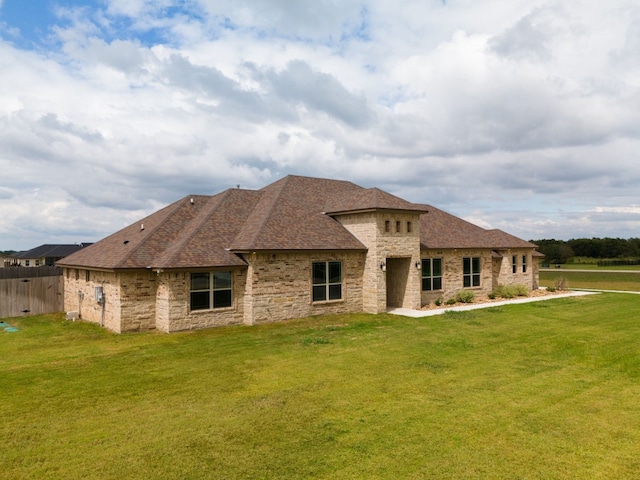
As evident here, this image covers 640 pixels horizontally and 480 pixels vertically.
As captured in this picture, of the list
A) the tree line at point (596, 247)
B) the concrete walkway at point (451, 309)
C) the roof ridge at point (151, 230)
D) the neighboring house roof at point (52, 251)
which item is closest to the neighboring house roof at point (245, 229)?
the roof ridge at point (151, 230)

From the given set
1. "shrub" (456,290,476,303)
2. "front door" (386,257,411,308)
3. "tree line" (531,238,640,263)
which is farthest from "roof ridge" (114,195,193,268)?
"tree line" (531,238,640,263)

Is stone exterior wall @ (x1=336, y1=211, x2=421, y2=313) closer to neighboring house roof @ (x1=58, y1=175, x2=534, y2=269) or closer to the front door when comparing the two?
the front door

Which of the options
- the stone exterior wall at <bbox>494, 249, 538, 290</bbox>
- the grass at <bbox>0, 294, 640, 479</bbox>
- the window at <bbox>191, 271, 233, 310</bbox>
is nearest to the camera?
the grass at <bbox>0, 294, 640, 479</bbox>

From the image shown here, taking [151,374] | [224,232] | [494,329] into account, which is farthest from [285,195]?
[151,374]

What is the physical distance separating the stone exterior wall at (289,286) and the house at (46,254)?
40.7m

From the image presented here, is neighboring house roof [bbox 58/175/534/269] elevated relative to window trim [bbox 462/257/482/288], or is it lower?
elevated

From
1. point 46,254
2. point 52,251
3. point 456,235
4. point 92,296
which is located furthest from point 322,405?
point 52,251

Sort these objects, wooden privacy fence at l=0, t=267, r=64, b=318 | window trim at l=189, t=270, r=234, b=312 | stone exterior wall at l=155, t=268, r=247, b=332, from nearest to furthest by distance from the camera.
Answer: stone exterior wall at l=155, t=268, r=247, b=332 < window trim at l=189, t=270, r=234, b=312 < wooden privacy fence at l=0, t=267, r=64, b=318

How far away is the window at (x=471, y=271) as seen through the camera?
1024 inches

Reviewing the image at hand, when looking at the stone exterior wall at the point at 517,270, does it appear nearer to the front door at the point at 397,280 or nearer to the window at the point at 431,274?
→ the window at the point at 431,274

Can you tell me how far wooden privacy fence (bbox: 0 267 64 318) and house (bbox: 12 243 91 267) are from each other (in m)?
31.7

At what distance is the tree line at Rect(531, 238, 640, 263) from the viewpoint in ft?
389

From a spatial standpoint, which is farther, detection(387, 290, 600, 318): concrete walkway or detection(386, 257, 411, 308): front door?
detection(386, 257, 411, 308): front door

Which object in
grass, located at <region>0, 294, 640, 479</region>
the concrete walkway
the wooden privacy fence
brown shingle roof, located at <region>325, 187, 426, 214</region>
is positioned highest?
brown shingle roof, located at <region>325, 187, 426, 214</region>
